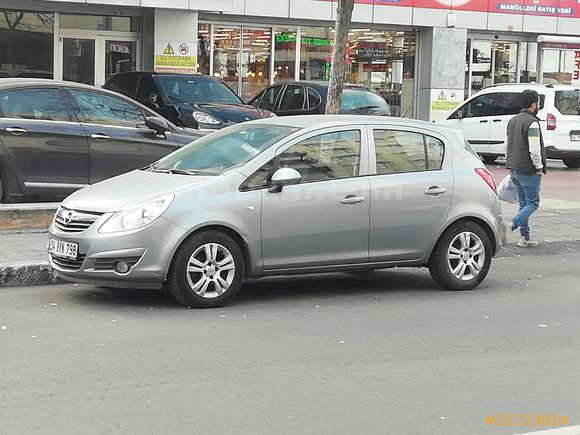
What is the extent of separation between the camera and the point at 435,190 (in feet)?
27.5

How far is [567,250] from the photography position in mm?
11414

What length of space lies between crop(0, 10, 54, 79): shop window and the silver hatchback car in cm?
1303

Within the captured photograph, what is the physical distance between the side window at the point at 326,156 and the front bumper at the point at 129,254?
1268 mm

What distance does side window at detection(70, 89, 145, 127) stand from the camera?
10.5 m

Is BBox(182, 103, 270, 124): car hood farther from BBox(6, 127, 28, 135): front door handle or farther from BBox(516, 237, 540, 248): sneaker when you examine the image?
BBox(516, 237, 540, 248): sneaker

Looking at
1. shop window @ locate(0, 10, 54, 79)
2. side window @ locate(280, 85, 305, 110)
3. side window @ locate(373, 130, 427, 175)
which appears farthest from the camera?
shop window @ locate(0, 10, 54, 79)

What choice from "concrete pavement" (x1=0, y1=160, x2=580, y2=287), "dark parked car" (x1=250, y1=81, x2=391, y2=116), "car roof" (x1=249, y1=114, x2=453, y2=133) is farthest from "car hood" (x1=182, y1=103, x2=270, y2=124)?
"car roof" (x1=249, y1=114, x2=453, y2=133)

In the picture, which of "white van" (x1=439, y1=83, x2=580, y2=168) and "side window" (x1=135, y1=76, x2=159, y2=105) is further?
"white van" (x1=439, y1=83, x2=580, y2=168)

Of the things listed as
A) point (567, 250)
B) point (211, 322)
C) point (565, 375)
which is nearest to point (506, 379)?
point (565, 375)

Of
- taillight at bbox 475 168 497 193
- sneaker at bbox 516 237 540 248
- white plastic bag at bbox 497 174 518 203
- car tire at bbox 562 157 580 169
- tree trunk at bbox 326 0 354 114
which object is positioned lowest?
sneaker at bbox 516 237 540 248

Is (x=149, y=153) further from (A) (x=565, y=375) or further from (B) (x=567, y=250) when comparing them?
(A) (x=565, y=375)

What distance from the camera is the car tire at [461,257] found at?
8.51 meters

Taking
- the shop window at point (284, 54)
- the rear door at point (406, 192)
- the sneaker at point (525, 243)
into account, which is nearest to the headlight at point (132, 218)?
the rear door at point (406, 192)

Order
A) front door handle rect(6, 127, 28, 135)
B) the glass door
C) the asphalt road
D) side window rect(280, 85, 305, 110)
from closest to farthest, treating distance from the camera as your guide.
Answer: the asphalt road
front door handle rect(6, 127, 28, 135)
side window rect(280, 85, 305, 110)
the glass door
